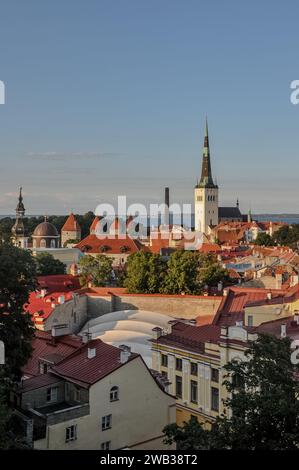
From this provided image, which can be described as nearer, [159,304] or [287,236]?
[159,304]

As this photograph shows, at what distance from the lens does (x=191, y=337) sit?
26062 mm

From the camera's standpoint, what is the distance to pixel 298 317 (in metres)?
24.1

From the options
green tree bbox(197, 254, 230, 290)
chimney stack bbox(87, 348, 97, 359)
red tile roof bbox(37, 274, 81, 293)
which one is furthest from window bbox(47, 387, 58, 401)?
green tree bbox(197, 254, 230, 290)

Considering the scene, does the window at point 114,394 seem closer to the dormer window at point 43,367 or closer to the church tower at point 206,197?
the dormer window at point 43,367

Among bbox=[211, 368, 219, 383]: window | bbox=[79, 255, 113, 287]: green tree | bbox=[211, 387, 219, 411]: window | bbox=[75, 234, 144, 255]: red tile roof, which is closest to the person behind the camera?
bbox=[211, 387, 219, 411]: window

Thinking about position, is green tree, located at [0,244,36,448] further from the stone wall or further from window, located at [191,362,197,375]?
A: the stone wall

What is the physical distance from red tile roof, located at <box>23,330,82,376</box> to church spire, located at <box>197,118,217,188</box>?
11980 cm

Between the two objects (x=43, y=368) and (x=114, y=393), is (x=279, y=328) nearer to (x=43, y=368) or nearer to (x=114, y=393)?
(x=114, y=393)

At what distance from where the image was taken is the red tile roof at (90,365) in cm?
1959

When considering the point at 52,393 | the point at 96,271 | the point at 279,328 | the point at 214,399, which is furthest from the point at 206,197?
the point at 52,393

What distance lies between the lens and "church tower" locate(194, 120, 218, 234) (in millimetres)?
145625

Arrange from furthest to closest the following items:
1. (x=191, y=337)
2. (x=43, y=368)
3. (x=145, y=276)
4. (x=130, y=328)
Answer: (x=145, y=276), (x=130, y=328), (x=191, y=337), (x=43, y=368)

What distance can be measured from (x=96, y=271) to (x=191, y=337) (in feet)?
95.4

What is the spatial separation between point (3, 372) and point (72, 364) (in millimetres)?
5441
